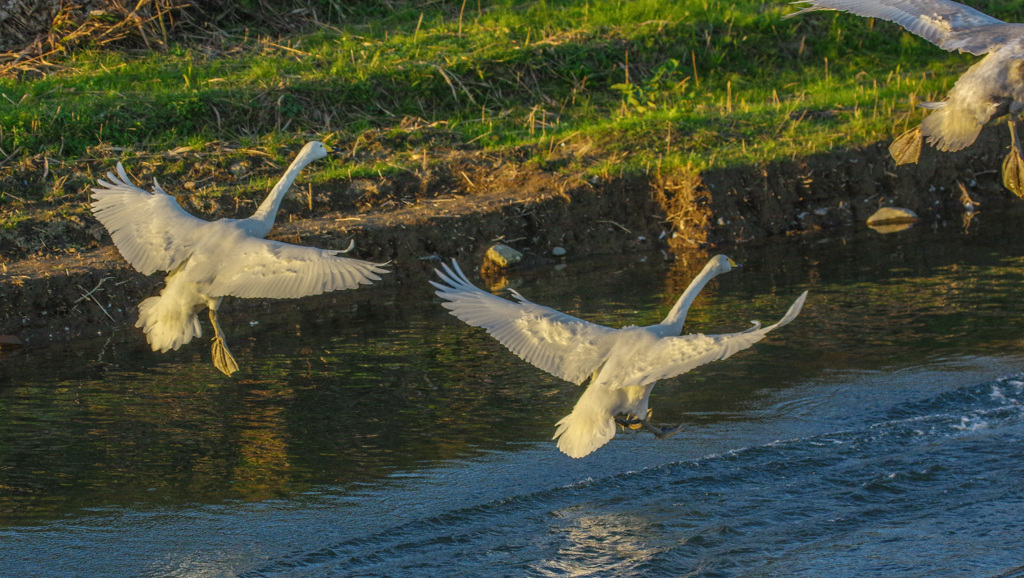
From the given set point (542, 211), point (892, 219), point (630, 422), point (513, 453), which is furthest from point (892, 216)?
point (513, 453)

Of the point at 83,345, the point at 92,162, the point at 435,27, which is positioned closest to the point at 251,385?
the point at 83,345

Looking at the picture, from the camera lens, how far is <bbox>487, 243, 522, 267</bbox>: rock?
423 inches

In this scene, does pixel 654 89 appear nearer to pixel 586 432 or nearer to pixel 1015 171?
pixel 1015 171

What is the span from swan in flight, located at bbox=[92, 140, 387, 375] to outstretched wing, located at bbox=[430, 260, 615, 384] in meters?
0.89

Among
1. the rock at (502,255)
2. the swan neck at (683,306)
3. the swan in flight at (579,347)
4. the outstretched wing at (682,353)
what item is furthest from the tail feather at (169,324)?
the rock at (502,255)

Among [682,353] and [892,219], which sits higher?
[892,219]

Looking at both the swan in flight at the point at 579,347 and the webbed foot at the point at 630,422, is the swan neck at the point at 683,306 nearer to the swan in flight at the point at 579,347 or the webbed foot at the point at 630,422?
the swan in flight at the point at 579,347

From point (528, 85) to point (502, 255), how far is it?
3559mm

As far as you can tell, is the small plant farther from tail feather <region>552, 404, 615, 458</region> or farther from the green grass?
tail feather <region>552, 404, 615, 458</region>

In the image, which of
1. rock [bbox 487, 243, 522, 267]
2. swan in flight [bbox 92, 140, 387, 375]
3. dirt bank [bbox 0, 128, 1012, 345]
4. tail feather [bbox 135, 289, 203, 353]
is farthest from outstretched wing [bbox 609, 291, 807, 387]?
dirt bank [bbox 0, 128, 1012, 345]

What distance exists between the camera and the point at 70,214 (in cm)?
1012

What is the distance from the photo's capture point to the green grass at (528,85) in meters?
11.8

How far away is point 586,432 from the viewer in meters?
5.79

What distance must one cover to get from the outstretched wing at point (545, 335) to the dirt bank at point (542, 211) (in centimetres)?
456
